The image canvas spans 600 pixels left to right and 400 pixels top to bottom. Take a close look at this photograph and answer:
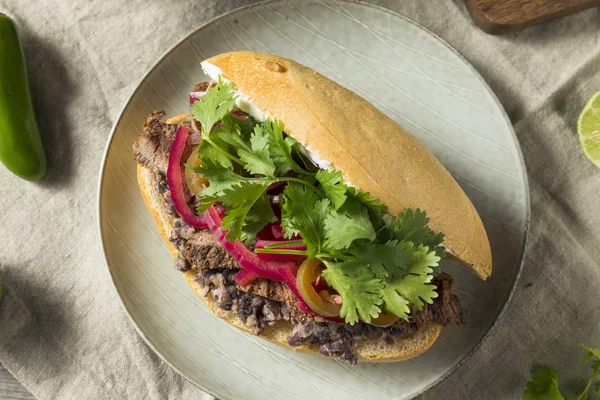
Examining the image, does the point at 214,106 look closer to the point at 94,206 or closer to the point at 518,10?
the point at 94,206

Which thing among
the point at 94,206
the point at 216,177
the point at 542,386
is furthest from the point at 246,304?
the point at 542,386

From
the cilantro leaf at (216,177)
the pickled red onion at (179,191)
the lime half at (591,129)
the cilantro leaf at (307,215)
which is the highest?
the lime half at (591,129)

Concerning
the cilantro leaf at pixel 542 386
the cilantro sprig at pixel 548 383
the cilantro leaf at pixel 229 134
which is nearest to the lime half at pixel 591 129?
the cilantro sprig at pixel 548 383

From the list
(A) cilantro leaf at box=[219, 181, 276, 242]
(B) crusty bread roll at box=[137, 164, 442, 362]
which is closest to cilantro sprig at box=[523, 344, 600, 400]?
(B) crusty bread roll at box=[137, 164, 442, 362]

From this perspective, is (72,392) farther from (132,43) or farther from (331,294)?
(132,43)

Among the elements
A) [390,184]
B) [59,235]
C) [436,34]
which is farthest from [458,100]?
[59,235]

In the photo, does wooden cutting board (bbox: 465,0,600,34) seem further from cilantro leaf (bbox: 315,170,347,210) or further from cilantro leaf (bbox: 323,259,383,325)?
cilantro leaf (bbox: 323,259,383,325)

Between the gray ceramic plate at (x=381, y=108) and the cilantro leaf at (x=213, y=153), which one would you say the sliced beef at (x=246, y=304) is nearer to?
the gray ceramic plate at (x=381, y=108)
